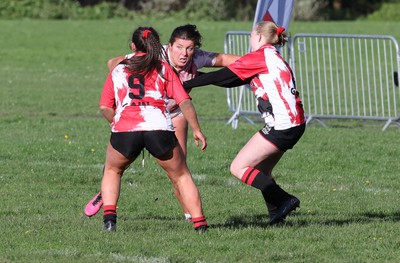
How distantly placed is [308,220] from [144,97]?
191 centimetres

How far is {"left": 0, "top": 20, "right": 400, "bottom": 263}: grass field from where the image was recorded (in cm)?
696

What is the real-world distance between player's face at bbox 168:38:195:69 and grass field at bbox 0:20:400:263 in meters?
1.29

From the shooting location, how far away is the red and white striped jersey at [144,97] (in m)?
7.32

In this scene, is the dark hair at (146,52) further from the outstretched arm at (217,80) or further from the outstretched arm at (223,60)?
the outstretched arm at (223,60)

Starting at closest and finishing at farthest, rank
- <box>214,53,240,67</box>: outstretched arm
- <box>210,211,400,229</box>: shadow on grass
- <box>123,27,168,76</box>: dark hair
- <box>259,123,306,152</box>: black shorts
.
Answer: <box>123,27,168,76</box>: dark hair → <box>259,123,306,152</box>: black shorts → <box>210,211,400,229</box>: shadow on grass → <box>214,53,240,67</box>: outstretched arm

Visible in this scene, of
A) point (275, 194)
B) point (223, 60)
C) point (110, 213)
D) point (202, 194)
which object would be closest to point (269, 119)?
point (275, 194)

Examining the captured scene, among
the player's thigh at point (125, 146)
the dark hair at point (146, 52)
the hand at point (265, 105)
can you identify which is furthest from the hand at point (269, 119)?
the player's thigh at point (125, 146)

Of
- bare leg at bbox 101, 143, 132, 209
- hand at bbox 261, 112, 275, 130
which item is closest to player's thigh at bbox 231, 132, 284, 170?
hand at bbox 261, 112, 275, 130

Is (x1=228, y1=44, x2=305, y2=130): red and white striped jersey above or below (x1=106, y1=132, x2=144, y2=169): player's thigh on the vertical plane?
above

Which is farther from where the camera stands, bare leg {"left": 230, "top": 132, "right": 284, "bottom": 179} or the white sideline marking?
bare leg {"left": 230, "top": 132, "right": 284, "bottom": 179}

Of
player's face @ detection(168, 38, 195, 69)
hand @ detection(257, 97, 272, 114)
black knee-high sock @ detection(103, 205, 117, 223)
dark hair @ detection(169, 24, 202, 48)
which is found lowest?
black knee-high sock @ detection(103, 205, 117, 223)

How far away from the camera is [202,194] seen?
9.73m

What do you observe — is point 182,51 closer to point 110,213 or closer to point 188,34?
point 188,34

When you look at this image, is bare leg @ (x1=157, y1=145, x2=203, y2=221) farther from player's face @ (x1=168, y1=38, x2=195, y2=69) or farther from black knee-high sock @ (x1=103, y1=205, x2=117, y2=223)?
player's face @ (x1=168, y1=38, x2=195, y2=69)
